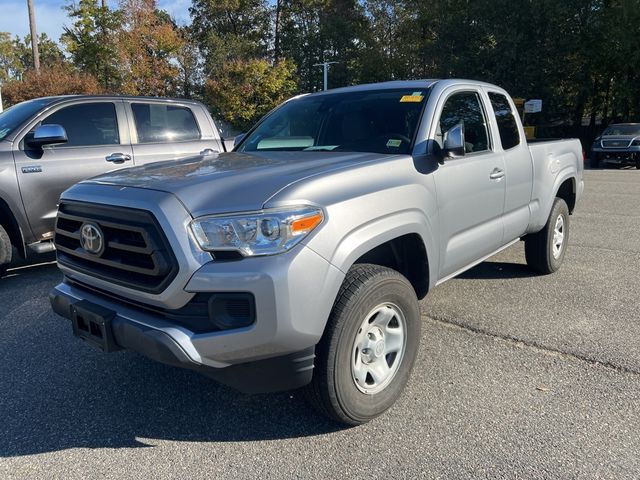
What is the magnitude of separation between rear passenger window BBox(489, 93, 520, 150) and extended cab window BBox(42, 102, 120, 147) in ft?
13.9

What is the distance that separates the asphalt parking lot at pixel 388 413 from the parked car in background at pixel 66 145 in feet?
4.05

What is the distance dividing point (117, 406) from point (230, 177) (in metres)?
1.55

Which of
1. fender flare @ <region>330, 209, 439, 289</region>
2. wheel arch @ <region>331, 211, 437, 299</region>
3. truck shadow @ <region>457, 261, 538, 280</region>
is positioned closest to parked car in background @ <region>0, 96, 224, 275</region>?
wheel arch @ <region>331, 211, 437, 299</region>

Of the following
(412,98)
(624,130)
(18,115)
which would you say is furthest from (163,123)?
(624,130)

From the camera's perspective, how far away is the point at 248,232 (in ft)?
7.99

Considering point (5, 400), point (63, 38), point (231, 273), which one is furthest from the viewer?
point (63, 38)

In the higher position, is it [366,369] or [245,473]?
[366,369]

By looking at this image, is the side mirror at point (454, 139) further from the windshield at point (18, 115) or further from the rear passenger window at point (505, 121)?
the windshield at point (18, 115)

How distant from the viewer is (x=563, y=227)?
5789mm

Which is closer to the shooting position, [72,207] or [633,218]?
[72,207]

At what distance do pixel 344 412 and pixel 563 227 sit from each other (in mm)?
4084

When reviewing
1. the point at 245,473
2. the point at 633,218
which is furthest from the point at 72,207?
the point at 633,218

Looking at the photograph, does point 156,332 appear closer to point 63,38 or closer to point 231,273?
point 231,273

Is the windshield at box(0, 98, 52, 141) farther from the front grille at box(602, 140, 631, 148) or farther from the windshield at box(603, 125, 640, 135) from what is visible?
the windshield at box(603, 125, 640, 135)
